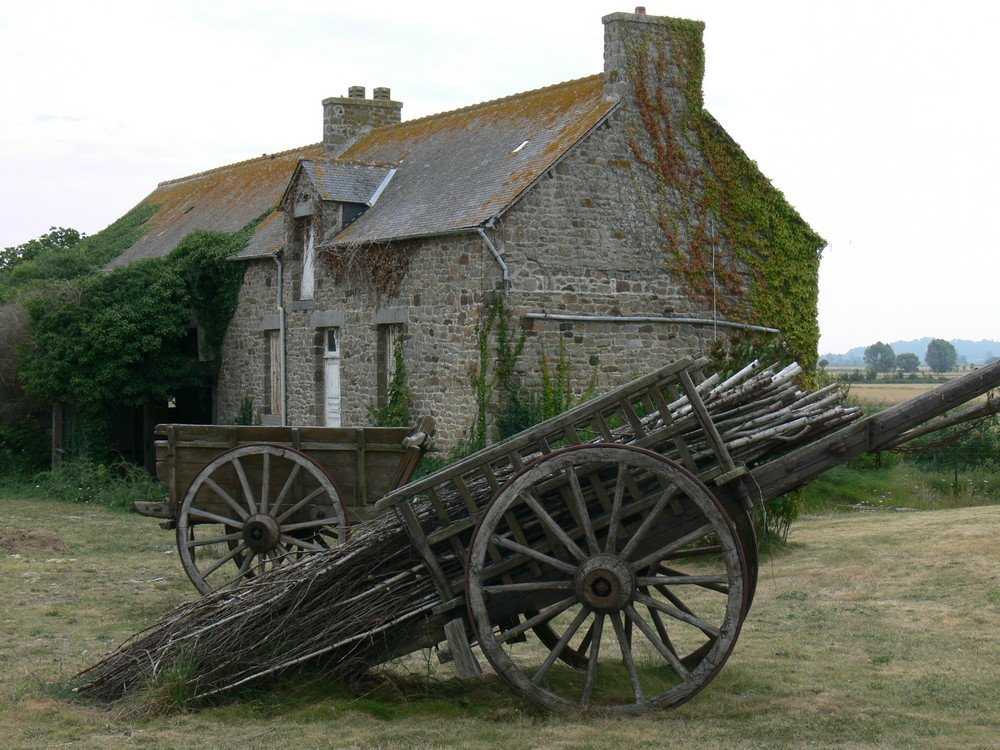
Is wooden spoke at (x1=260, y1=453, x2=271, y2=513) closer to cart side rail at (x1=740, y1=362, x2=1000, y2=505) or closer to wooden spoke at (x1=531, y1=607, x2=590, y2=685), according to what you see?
wooden spoke at (x1=531, y1=607, x2=590, y2=685)

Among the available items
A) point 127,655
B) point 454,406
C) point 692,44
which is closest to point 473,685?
point 127,655

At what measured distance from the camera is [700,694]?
6902 mm

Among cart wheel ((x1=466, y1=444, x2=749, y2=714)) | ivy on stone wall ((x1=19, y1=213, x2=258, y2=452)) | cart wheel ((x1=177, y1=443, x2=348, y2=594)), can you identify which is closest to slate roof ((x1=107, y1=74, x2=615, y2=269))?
ivy on stone wall ((x1=19, y1=213, x2=258, y2=452))

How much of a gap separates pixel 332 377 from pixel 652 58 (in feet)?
23.4

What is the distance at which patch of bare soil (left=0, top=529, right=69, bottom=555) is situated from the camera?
1312cm

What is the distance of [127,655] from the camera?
6.94 m

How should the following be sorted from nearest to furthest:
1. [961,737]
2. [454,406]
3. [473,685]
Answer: [961,737] < [473,685] < [454,406]

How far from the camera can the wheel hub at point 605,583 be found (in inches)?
243

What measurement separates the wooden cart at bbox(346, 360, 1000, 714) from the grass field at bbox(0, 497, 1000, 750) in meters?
0.36

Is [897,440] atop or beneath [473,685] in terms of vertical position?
atop

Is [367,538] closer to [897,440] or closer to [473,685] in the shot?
[473,685]

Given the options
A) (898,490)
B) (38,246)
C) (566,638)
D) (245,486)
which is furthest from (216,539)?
(38,246)

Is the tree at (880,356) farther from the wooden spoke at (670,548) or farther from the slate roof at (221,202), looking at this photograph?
the wooden spoke at (670,548)

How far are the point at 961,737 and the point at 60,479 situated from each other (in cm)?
1704
